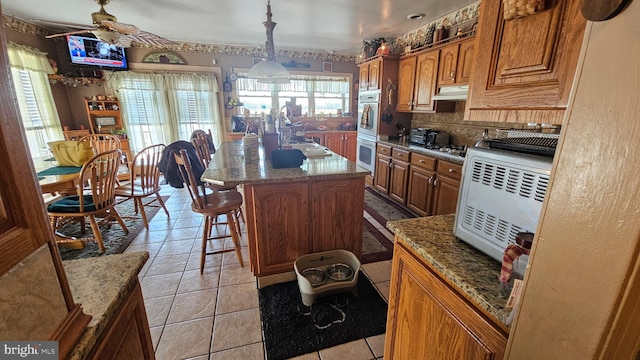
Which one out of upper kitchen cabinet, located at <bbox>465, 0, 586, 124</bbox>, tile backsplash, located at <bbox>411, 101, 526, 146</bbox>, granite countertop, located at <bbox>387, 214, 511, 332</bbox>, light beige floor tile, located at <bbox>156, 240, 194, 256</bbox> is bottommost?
light beige floor tile, located at <bbox>156, 240, 194, 256</bbox>

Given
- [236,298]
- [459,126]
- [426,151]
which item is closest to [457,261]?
[236,298]

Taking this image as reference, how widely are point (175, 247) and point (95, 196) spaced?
33.3 inches

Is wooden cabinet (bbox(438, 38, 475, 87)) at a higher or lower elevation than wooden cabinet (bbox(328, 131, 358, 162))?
higher

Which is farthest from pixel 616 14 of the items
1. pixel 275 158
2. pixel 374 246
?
pixel 374 246

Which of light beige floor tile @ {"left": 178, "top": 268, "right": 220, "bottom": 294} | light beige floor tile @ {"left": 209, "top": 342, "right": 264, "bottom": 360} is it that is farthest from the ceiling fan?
light beige floor tile @ {"left": 209, "top": 342, "right": 264, "bottom": 360}

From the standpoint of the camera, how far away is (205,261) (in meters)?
2.39

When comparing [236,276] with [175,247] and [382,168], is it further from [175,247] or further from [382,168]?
[382,168]

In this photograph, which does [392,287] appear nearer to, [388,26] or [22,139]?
[22,139]

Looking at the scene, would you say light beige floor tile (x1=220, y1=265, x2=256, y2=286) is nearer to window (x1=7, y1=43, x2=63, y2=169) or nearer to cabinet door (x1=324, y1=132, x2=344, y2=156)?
window (x1=7, y1=43, x2=63, y2=169)

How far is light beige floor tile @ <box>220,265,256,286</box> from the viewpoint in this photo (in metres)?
2.13

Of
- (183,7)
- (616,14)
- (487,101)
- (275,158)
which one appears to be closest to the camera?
(616,14)

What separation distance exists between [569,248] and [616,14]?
1.24 feet

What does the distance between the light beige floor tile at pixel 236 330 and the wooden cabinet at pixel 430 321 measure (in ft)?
2.79

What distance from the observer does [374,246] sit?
2.71m
